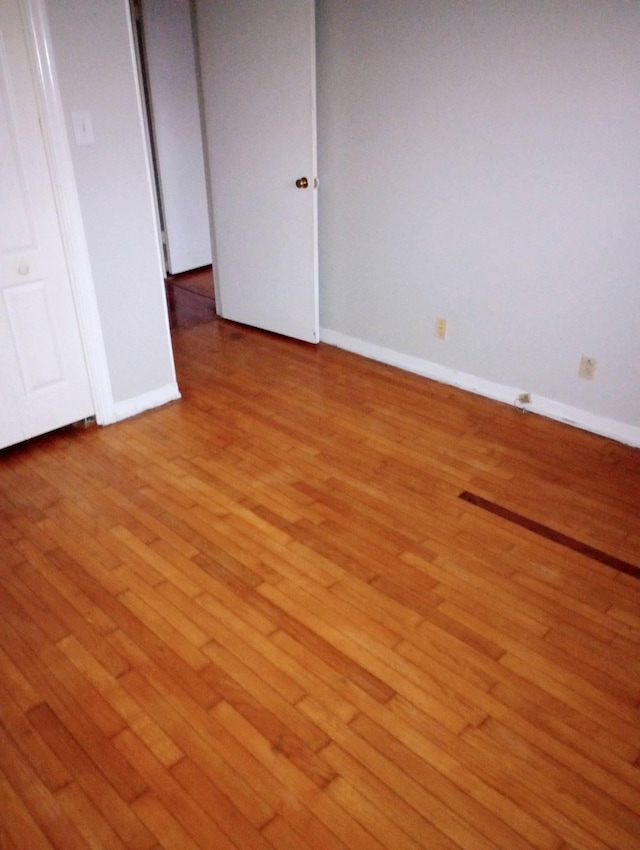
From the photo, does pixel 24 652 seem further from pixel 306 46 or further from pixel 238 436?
pixel 306 46

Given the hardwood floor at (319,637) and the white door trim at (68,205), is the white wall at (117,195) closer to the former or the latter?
the white door trim at (68,205)

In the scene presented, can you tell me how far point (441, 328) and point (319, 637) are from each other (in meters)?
2.01

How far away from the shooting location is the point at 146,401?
3.26m

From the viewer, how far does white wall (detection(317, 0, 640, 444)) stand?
2619mm

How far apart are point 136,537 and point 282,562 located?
0.56 m

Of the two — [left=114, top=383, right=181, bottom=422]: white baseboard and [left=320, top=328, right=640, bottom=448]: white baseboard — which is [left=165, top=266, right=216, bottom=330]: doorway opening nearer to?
[left=320, top=328, right=640, bottom=448]: white baseboard

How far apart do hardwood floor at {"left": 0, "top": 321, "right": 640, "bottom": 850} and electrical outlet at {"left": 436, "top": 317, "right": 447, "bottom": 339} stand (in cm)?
54

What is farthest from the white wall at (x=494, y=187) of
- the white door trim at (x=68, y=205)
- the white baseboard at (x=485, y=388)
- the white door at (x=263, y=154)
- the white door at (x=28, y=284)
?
the white door at (x=28, y=284)

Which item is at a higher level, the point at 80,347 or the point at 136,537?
the point at 80,347

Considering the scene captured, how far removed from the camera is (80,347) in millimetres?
2945

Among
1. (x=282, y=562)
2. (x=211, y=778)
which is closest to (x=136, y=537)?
(x=282, y=562)

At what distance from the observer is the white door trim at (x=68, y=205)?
2410 millimetres

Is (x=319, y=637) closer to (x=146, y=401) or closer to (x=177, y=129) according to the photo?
(x=146, y=401)

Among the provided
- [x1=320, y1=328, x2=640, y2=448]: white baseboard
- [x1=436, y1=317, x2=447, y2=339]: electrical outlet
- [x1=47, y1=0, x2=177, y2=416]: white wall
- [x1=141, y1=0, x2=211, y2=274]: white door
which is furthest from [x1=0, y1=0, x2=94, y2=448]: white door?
[x1=141, y1=0, x2=211, y2=274]: white door
